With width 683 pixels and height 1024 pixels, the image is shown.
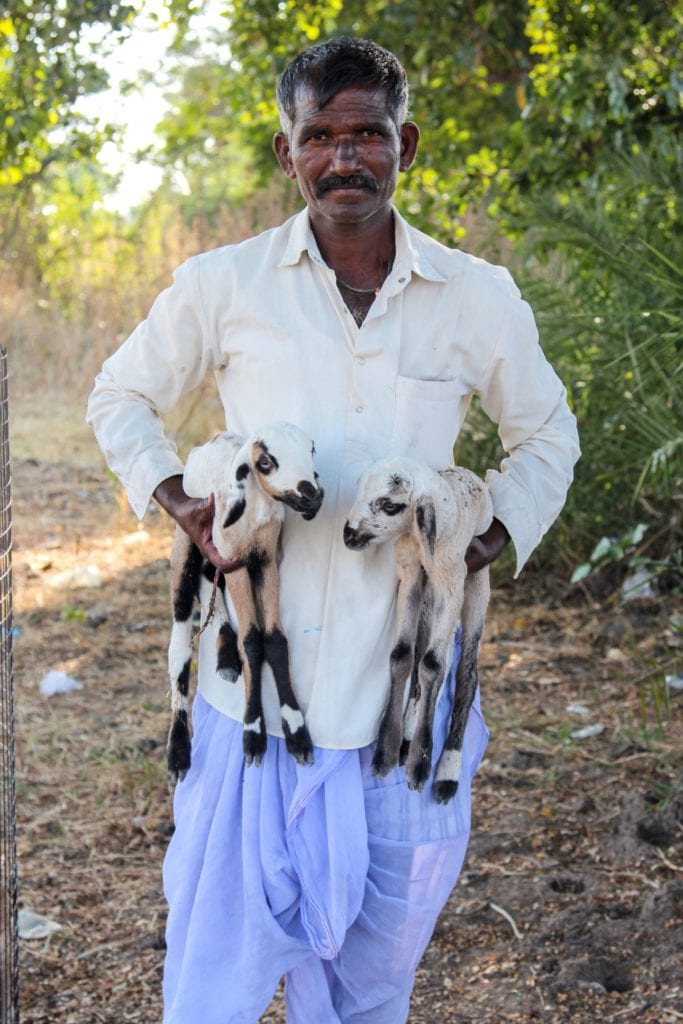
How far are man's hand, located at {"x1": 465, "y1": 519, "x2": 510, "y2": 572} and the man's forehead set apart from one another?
0.69 meters

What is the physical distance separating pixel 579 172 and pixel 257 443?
465 centimetres

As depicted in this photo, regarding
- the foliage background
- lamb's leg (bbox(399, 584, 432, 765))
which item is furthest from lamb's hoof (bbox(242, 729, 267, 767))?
the foliage background

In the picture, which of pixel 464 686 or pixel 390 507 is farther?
pixel 464 686

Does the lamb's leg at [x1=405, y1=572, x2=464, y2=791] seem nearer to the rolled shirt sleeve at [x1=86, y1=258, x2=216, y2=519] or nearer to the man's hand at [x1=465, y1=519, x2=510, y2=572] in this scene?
the man's hand at [x1=465, y1=519, x2=510, y2=572]

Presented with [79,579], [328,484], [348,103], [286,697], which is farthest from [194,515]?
[79,579]

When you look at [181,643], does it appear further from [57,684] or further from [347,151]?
[57,684]

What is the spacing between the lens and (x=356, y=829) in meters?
1.97

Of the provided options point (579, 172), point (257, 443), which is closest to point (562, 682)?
point (579, 172)

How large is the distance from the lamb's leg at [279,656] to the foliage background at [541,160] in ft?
5.62

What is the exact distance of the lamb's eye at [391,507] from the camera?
72.2 inches

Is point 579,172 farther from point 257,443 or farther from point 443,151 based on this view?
point 257,443

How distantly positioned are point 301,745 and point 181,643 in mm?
331

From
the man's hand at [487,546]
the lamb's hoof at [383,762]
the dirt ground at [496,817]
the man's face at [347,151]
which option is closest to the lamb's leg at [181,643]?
the lamb's hoof at [383,762]

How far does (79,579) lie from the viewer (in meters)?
5.87
